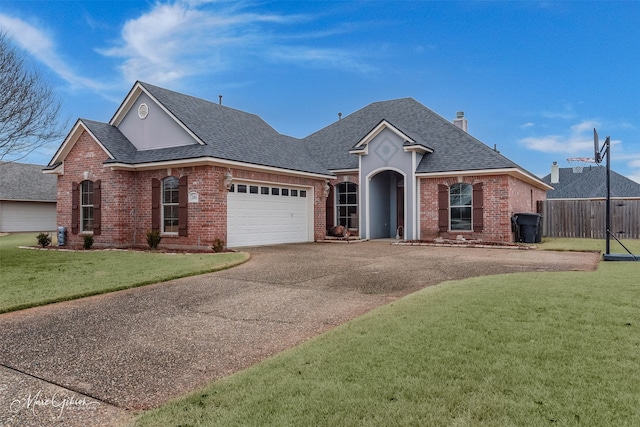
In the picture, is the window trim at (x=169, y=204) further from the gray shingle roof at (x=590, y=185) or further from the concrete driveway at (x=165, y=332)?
the gray shingle roof at (x=590, y=185)

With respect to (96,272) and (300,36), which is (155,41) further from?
(96,272)

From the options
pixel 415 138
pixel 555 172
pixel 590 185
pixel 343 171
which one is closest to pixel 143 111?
pixel 343 171

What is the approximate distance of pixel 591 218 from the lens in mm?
20531

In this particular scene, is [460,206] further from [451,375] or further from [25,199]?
[25,199]

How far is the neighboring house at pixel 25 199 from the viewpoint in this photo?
29.7 metres

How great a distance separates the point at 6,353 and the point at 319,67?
16.9m

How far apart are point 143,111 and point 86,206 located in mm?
4343

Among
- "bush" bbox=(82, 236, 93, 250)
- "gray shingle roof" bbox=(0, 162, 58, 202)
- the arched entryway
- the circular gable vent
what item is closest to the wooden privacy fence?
the arched entryway

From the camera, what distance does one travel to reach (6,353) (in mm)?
4672

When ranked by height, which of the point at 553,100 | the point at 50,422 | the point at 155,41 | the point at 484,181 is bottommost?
the point at 50,422

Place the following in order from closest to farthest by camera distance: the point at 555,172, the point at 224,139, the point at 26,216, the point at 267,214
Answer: the point at 224,139 → the point at 267,214 → the point at 26,216 → the point at 555,172

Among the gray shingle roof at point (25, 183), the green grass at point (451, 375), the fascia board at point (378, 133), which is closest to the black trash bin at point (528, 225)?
the fascia board at point (378, 133)

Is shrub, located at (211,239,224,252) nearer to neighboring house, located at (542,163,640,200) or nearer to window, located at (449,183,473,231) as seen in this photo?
window, located at (449,183,473,231)

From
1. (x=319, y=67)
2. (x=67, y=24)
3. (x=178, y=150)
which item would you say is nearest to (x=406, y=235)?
(x=319, y=67)
